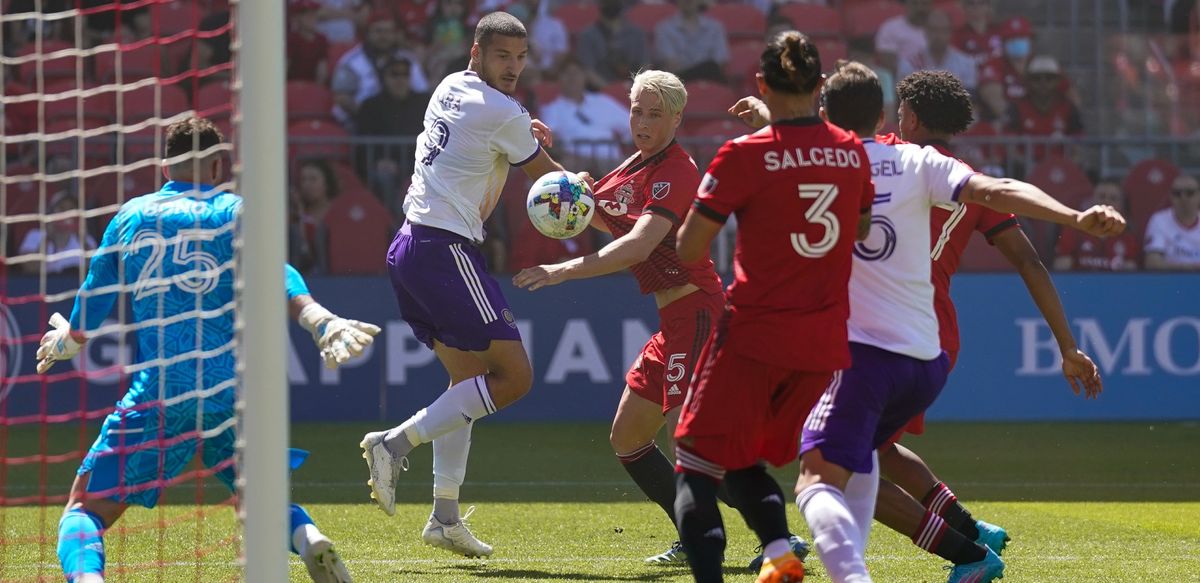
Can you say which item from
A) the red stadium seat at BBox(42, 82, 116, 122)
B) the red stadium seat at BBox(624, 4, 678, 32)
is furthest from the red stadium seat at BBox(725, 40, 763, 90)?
the red stadium seat at BBox(42, 82, 116, 122)

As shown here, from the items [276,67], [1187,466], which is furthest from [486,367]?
[1187,466]

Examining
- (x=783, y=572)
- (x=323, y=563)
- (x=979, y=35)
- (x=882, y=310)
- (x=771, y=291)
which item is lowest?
(x=323, y=563)

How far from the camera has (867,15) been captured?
1725 cm

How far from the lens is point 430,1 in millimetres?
16406

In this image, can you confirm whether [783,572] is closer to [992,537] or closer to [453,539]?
[992,537]

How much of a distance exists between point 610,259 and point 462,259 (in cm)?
103

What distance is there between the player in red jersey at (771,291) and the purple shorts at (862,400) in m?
0.10

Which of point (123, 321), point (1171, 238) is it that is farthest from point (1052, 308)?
point (1171, 238)

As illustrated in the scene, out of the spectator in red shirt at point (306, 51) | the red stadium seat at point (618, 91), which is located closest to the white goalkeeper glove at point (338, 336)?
the red stadium seat at point (618, 91)

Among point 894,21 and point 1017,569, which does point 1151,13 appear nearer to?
point 894,21

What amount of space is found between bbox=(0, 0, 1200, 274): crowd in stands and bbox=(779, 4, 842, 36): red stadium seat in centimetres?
2

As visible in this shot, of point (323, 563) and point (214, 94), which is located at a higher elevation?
point (214, 94)

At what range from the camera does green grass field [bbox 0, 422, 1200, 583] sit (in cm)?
650

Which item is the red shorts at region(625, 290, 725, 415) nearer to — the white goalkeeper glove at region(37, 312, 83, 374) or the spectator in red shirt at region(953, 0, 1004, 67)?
the white goalkeeper glove at region(37, 312, 83, 374)
